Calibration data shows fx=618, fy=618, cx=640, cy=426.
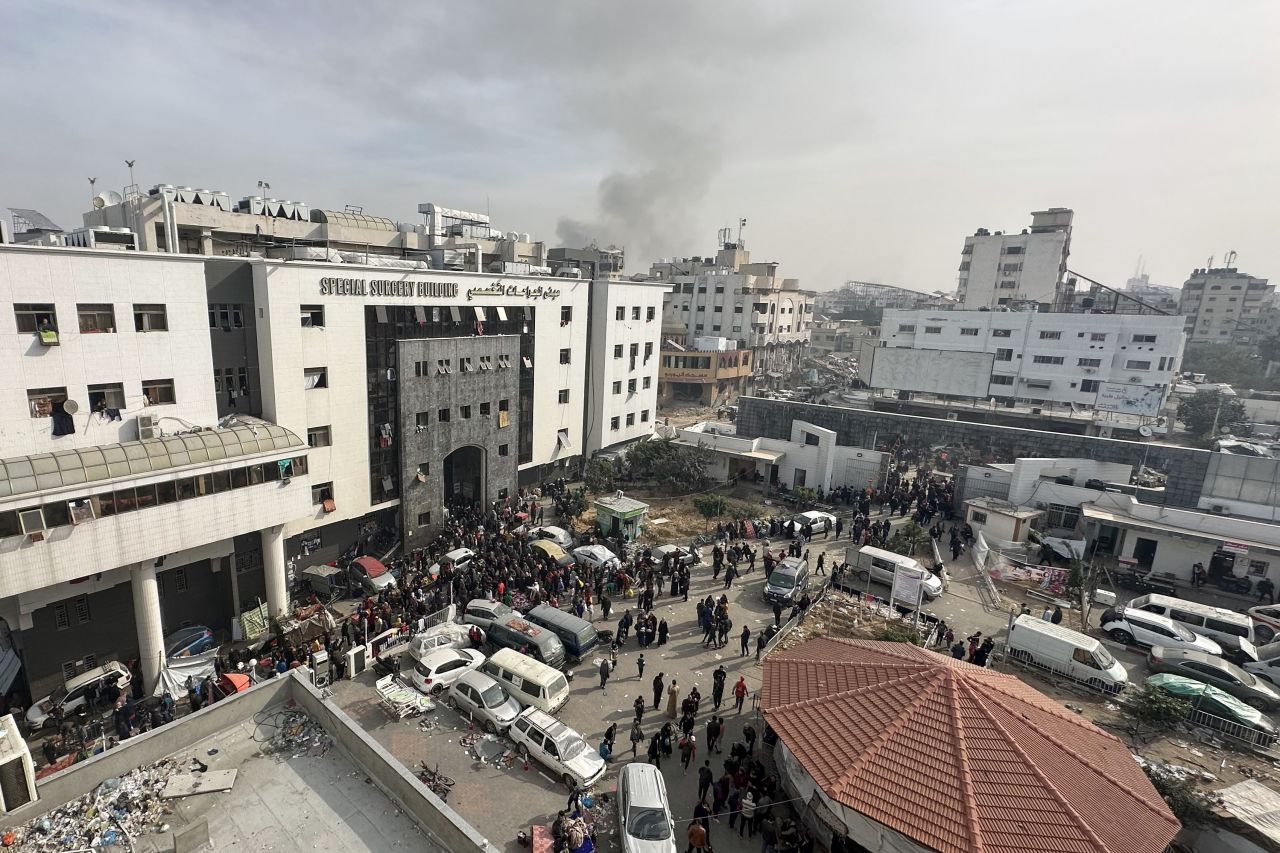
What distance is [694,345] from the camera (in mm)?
66750

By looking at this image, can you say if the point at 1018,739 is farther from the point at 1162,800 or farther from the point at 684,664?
the point at 684,664

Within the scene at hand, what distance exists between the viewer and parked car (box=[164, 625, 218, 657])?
1942cm

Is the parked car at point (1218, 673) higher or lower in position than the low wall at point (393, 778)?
lower

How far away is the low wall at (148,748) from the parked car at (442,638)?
6.01 metres

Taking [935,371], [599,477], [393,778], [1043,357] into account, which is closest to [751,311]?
[935,371]

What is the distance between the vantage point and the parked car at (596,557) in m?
25.3

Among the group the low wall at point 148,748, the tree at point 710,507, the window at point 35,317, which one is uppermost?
the window at point 35,317

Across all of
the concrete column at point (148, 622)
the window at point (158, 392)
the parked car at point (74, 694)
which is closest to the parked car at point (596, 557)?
the concrete column at point (148, 622)

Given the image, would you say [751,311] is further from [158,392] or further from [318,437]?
[158,392]

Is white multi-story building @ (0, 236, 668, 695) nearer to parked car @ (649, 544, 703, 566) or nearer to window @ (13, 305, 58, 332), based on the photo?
window @ (13, 305, 58, 332)

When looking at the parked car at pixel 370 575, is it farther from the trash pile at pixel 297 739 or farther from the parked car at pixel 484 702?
the trash pile at pixel 297 739

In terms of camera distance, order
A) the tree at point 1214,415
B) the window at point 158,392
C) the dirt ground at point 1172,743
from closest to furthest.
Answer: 1. the dirt ground at point 1172,743
2. the window at point 158,392
3. the tree at point 1214,415

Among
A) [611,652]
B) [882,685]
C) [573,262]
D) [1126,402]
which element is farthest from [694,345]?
[882,685]

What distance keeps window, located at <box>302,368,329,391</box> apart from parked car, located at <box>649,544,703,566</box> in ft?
48.3
